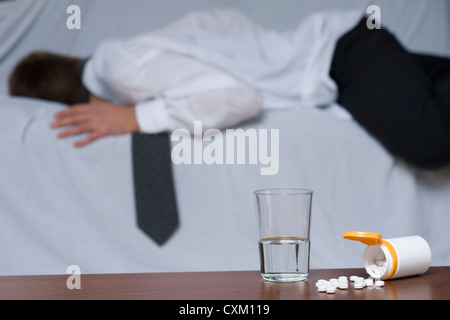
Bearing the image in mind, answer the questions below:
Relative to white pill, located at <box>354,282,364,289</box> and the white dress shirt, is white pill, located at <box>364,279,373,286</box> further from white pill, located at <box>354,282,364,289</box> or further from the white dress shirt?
the white dress shirt

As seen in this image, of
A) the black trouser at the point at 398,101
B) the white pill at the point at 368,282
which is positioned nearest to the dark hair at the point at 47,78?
the black trouser at the point at 398,101

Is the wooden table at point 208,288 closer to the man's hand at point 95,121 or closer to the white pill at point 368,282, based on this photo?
the white pill at point 368,282

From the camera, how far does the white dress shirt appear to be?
53.6 inches

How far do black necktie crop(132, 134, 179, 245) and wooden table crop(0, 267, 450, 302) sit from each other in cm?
72

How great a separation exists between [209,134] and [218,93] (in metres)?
0.09

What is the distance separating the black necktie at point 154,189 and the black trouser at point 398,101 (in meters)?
0.45

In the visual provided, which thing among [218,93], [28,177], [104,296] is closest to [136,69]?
[218,93]

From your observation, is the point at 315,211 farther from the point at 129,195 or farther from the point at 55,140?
the point at 55,140

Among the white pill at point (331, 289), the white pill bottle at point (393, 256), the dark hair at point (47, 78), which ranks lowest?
the white pill at point (331, 289)

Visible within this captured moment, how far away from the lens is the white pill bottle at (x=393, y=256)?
0.57 metres

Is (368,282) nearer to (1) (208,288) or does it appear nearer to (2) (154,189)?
(1) (208,288)

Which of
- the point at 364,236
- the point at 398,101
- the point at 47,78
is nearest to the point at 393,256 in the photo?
the point at 364,236

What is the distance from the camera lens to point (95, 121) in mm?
1389

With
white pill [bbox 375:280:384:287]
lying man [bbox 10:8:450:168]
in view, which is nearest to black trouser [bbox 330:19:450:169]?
lying man [bbox 10:8:450:168]
